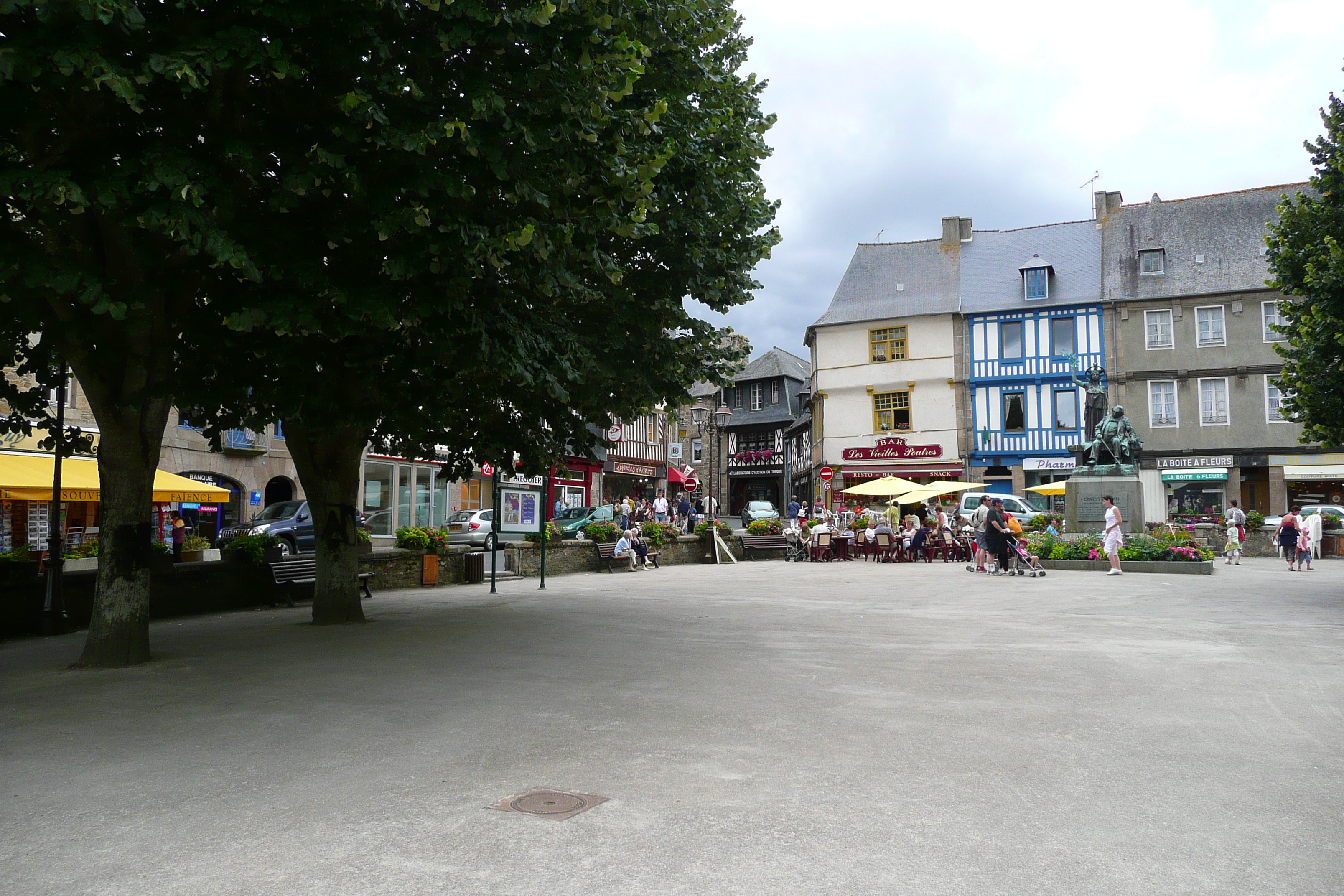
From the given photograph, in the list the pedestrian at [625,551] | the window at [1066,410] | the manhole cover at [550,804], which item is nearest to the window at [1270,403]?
the window at [1066,410]

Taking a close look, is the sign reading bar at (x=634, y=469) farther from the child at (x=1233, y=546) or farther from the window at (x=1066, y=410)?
the child at (x=1233, y=546)

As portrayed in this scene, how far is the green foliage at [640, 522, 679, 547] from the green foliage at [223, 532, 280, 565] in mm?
12182

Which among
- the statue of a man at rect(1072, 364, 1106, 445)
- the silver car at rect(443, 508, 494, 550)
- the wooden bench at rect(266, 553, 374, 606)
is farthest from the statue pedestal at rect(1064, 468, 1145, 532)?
the wooden bench at rect(266, 553, 374, 606)

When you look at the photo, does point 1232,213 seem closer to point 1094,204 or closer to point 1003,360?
point 1094,204

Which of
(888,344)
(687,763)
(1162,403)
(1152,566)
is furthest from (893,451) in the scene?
(687,763)

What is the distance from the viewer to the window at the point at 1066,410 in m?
39.6

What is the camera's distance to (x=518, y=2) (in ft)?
22.4

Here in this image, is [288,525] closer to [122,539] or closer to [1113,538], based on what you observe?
[122,539]

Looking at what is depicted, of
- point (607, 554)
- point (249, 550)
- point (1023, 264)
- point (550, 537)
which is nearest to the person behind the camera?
point (249, 550)

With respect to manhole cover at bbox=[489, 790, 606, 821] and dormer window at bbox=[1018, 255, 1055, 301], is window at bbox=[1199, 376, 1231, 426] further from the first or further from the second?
manhole cover at bbox=[489, 790, 606, 821]

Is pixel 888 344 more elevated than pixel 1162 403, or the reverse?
pixel 888 344

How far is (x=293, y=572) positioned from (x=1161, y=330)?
115ft

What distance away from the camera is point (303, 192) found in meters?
6.78

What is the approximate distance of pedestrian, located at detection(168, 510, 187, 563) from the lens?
1867 cm
